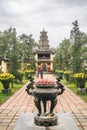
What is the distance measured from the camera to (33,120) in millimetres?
8406

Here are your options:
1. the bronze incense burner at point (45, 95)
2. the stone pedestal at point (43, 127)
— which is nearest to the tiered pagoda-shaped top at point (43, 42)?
the stone pedestal at point (43, 127)

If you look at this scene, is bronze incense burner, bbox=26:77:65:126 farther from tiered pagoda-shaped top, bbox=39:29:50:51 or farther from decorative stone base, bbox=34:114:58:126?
tiered pagoda-shaped top, bbox=39:29:50:51

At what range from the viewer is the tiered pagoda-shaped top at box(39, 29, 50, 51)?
74.3 metres

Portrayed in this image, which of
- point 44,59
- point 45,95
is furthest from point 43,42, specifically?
point 45,95

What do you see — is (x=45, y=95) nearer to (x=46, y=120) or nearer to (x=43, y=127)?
(x=46, y=120)

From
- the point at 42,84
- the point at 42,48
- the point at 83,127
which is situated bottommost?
the point at 83,127

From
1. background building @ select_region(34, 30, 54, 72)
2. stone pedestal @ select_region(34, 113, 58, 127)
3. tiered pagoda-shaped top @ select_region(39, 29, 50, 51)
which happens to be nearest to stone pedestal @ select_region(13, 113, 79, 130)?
stone pedestal @ select_region(34, 113, 58, 127)

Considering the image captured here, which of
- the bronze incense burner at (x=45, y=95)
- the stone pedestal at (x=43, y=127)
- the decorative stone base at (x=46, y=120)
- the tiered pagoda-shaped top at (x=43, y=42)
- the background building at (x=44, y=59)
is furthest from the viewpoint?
the tiered pagoda-shaped top at (x=43, y=42)

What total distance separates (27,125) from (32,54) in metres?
63.5

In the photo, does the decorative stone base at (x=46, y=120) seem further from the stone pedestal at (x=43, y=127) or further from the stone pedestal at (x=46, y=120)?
the stone pedestal at (x=43, y=127)

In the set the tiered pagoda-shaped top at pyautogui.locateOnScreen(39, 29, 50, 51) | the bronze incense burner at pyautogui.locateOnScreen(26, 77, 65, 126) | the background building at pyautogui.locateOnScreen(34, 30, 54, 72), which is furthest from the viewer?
the tiered pagoda-shaped top at pyautogui.locateOnScreen(39, 29, 50, 51)

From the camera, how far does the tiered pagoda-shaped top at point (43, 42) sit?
74262 mm

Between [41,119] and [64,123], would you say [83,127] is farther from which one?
[41,119]

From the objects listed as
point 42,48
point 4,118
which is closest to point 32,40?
point 42,48
